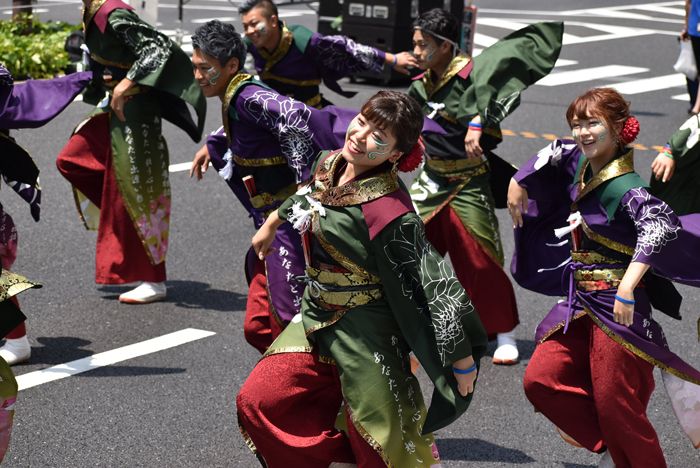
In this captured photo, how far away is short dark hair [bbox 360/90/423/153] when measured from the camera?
309 centimetres

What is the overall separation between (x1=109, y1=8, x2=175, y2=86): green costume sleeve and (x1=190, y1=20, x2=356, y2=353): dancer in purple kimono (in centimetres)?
119

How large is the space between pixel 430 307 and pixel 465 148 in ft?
7.53

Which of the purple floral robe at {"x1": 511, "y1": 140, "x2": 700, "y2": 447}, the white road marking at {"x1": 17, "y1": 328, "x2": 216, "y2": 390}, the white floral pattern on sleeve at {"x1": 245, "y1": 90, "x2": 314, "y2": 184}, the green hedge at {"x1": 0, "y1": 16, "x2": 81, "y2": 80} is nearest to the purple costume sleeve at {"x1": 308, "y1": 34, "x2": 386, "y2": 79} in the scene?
the white road marking at {"x1": 17, "y1": 328, "x2": 216, "y2": 390}

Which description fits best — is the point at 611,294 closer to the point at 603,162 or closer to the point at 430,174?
the point at 603,162

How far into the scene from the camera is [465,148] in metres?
5.15

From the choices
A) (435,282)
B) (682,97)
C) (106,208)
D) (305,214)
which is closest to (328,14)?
A: (682,97)

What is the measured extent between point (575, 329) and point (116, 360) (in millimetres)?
2499

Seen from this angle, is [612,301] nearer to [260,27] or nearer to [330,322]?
[330,322]

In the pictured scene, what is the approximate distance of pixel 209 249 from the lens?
22.7 ft

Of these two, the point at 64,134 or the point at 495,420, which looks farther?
the point at 64,134

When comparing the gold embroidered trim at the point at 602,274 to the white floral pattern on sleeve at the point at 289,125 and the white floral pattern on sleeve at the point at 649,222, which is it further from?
the white floral pattern on sleeve at the point at 289,125

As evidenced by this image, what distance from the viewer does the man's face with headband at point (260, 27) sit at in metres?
5.70

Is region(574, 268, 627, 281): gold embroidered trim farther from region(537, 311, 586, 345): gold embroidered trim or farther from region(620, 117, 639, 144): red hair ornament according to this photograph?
region(620, 117, 639, 144): red hair ornament

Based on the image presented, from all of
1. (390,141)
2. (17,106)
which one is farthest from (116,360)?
(390,141)
